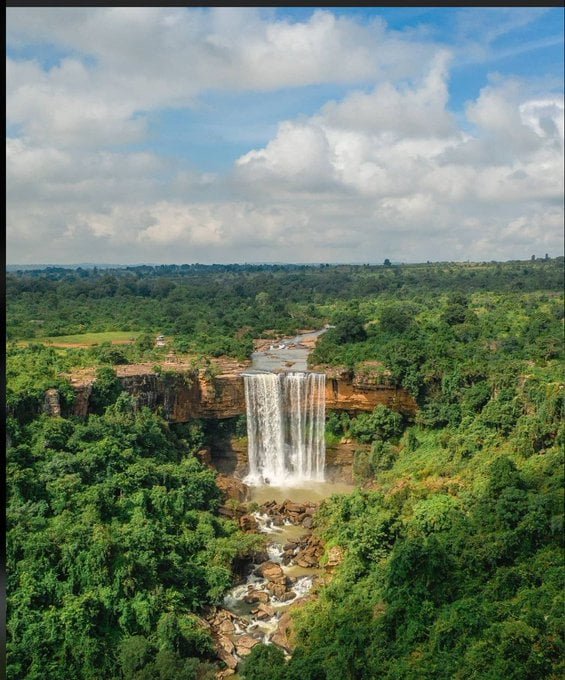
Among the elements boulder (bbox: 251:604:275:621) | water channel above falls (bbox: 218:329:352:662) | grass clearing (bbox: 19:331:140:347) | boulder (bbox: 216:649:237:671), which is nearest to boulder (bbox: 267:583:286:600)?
water channel above falls (bbox: 218:329:352:662)

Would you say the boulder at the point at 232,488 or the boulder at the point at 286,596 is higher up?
the boulder at the point at 232,488

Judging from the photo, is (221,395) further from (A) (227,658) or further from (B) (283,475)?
(A) (227,658)

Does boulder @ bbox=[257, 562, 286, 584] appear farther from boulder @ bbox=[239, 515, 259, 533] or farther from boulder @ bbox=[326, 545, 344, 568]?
boulder @ bbox=[239, 515, 259, 533]

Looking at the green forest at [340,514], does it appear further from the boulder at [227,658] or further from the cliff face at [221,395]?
the cliff face at [221,395]

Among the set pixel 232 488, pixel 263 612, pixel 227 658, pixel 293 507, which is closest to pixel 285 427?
pixel 232 488

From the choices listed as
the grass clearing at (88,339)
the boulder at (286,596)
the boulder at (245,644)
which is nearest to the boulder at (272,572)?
the boulder at (286,596)

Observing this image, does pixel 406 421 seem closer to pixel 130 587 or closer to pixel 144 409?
pixel 144 409

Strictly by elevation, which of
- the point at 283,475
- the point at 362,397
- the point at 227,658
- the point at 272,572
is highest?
the point at 362,397
